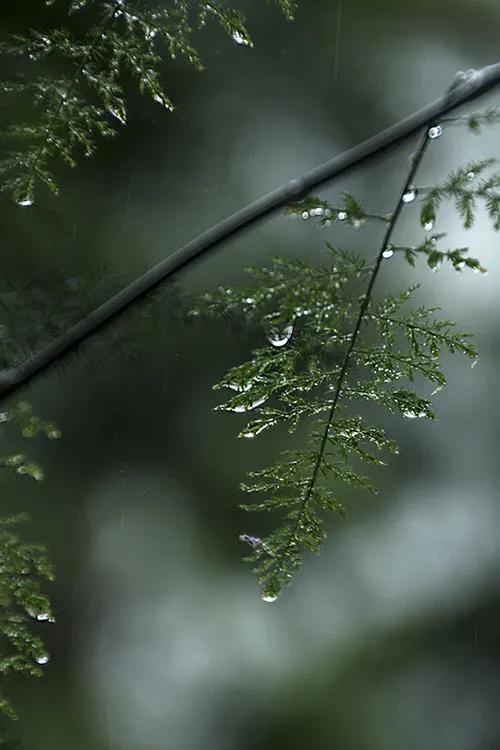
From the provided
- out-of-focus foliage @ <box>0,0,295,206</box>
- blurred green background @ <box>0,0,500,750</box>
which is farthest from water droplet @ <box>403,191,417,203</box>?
blurred green background @ <box>0,0,500,750</box>

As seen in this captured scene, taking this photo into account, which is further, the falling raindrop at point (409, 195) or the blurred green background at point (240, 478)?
the blurred green background at point (240, 478)

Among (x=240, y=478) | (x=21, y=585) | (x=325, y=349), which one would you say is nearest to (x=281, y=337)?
(x=325, y=349)

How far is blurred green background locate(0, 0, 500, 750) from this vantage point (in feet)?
4.14

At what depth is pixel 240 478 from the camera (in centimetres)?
134

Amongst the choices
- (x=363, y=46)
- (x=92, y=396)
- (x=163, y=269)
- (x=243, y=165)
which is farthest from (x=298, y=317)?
(x=363, y=46)

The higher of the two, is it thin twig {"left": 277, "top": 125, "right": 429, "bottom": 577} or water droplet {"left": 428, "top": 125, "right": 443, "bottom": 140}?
water droplet {"left": 428, "top": 125, "right": 443, "bottom": 140}

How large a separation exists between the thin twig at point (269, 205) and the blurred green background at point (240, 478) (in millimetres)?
872

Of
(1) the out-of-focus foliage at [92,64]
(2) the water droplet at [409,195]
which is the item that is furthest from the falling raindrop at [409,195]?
(1) the out-of-focus foliage at [92,64]

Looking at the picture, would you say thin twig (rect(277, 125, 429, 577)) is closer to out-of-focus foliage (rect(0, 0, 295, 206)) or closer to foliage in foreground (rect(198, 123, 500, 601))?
foliage in foreground (rect(198, 123, 500, 601))

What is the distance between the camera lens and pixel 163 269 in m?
0.30

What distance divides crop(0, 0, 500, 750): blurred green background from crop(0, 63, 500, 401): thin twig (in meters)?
0.87

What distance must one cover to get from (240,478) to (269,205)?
106 cm

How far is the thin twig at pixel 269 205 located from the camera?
0.29 m

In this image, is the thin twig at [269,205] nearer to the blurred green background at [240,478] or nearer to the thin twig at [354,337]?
the thin twig at [354,337]
